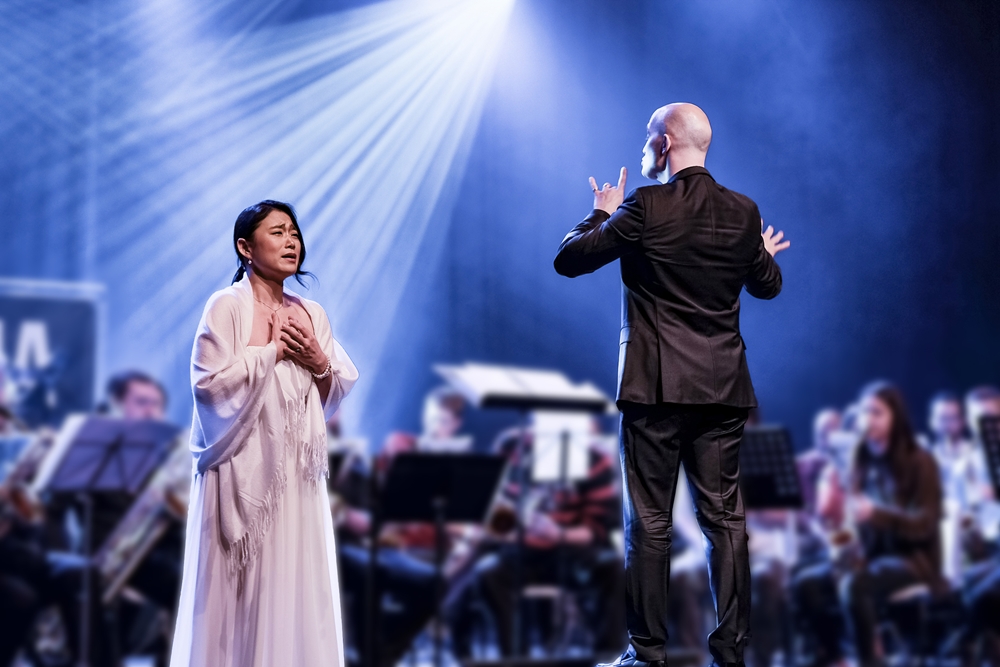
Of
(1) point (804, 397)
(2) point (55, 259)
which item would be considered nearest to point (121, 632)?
(2) point (55, 259)

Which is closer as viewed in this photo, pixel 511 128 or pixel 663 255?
pixel 663 255

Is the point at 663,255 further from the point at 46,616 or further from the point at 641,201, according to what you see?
the point at 46,616

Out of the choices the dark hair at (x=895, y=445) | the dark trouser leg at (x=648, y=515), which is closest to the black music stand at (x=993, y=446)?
the dark hair at (x=895, y=445)

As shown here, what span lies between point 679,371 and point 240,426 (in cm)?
123

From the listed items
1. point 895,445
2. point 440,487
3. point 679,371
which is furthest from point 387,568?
point 679,371

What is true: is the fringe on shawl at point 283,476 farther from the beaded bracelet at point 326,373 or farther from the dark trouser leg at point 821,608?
the dark trouser leg at point 821,608

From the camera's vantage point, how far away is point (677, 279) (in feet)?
9.68

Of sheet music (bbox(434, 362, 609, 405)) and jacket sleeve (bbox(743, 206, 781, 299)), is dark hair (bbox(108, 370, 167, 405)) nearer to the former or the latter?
sheet music (bbox(434, 362, 609, 405))

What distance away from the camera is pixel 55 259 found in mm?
7309

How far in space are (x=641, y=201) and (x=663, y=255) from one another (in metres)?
0.17

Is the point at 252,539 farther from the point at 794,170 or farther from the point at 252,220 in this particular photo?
the point at 794,170

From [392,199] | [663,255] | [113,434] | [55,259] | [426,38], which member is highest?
[426,38]

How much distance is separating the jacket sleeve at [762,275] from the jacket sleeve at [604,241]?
1.26 ft

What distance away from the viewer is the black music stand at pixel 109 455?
5270 millimetres
